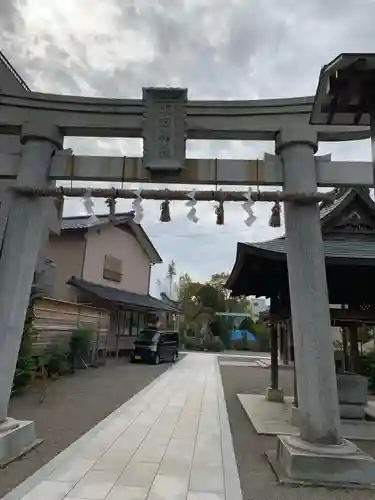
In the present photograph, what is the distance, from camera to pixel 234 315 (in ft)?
125

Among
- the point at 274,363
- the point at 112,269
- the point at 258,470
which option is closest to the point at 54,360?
the point at 274,363

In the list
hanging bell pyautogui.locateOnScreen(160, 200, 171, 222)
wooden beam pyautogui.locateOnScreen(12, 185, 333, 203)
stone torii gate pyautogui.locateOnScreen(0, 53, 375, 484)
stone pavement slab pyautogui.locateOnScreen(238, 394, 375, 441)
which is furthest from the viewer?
stone pavement slab pyautogui.locateOnScreen(238, 394, 375, 441)

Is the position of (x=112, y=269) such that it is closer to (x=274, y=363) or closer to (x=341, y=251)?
(x=274, y=363)

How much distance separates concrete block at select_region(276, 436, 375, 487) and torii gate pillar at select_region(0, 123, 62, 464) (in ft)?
11.3

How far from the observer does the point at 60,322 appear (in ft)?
46.2

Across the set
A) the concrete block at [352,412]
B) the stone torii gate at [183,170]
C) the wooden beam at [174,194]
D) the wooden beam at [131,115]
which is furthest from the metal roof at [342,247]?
the concrete block at [352,412]

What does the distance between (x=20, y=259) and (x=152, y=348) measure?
47.3 feet

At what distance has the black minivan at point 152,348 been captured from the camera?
1908 cm

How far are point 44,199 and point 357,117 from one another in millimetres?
4455

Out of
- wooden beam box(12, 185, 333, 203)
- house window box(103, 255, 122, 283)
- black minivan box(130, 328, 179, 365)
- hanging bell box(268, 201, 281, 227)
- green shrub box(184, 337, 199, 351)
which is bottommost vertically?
black minivan box(130, 328, 179, 365)

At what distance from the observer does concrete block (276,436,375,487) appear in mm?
4449

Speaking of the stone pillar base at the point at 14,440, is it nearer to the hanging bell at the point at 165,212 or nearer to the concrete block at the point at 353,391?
the hanging bell at the point at 165,212

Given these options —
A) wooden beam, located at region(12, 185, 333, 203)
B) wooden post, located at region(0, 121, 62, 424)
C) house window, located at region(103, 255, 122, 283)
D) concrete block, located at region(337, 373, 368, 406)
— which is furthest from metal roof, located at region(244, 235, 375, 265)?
house window, located at region(103, 255, 122, 283)

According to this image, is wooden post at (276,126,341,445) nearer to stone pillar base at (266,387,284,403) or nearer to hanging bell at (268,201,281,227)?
hanging bell at (268,201,281,227)
